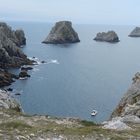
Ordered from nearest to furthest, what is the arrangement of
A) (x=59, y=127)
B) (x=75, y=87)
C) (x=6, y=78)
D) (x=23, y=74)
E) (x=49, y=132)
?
(x=49, y=132) < (x=59, y=127) < (x=75, y=87) < (x=6, y=78) < (x=23, y=74)

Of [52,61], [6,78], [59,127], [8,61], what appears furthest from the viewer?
[52,61]

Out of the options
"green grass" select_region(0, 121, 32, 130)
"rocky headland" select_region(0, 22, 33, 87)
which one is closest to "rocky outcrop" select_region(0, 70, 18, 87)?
"rocky headland" select_region(0, 22, 33, 87)

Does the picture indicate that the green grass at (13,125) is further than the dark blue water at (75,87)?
No

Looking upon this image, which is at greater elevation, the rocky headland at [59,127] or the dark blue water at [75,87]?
the rocky headland at [59,127]

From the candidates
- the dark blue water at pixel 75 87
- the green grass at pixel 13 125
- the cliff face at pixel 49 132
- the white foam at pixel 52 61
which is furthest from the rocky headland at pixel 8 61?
the green grass at pixel 13 125

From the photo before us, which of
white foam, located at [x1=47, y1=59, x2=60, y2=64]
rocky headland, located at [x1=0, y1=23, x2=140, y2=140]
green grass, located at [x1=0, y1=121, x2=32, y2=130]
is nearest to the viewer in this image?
rocky headland, located at [x1=0, y1=23, x2=140, y2=140]

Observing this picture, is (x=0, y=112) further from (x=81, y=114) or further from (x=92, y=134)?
(x=81, y=114)

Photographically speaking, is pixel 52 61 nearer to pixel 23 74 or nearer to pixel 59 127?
pixel 23 74

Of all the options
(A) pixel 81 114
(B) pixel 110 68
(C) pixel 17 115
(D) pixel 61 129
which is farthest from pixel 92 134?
(B) pixel 110 68

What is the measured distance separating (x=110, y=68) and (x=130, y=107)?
393ft

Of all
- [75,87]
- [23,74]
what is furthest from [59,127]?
[23,74]

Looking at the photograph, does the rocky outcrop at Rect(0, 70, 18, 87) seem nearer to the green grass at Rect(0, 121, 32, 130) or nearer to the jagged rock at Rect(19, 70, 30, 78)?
the jagged rock at Rect(19, 70, 30, 78)

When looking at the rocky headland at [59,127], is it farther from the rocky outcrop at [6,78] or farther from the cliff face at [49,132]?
the rocky outcrop at [6,78]

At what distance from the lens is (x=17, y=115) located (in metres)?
31.9
